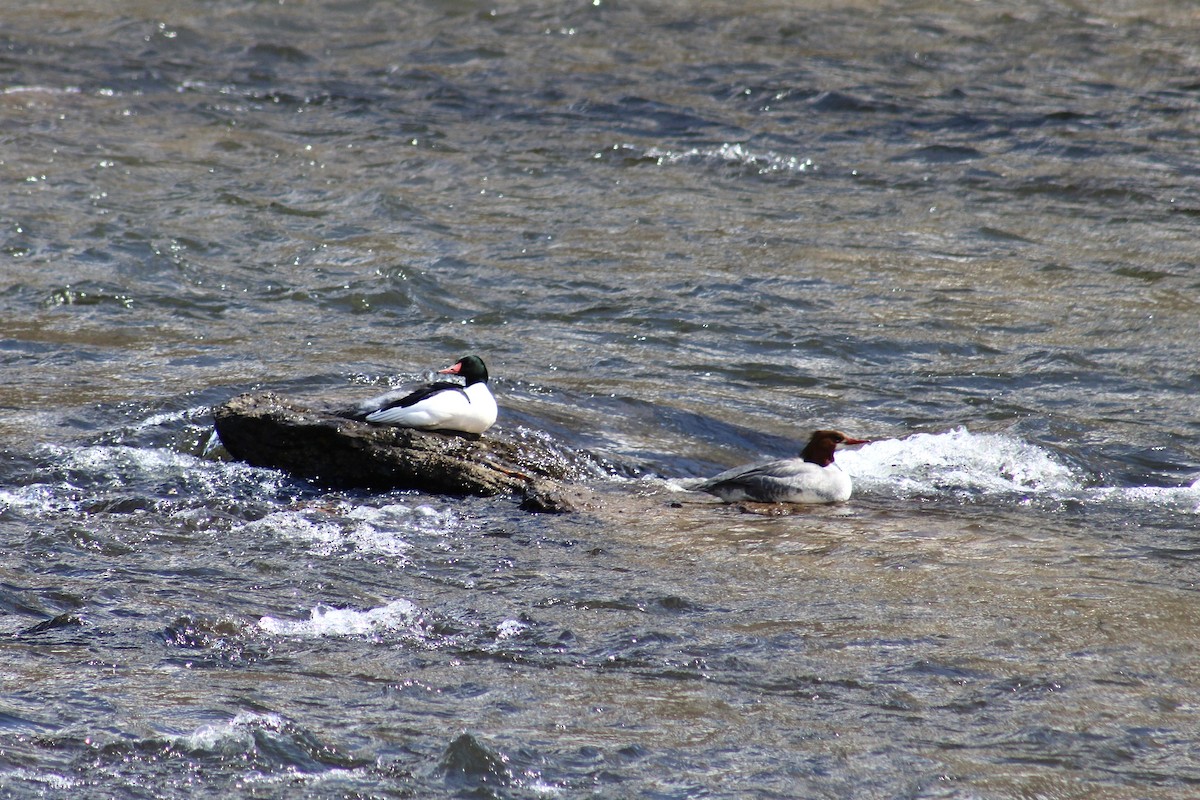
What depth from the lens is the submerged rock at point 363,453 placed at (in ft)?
24.6

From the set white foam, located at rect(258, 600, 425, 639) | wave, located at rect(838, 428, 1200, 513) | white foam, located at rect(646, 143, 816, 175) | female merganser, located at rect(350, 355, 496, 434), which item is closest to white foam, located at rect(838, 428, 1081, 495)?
wave, located at rect(838, 428, 1200, 513)

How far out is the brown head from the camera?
7.79 meters

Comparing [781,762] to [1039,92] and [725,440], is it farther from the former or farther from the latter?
[1039,92]

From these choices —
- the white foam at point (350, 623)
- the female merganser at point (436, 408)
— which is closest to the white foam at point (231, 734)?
the white foam at point (350, 623)

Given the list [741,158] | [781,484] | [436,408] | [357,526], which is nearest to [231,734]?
[357,526]

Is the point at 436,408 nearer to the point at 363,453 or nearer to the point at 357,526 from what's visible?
the point at 363,453

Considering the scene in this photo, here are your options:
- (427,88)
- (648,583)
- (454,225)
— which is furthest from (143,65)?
(648,583)

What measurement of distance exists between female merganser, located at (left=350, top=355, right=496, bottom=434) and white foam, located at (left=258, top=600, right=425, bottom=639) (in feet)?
6.77

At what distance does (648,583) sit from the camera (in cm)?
609

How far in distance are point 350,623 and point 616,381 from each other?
179 inches

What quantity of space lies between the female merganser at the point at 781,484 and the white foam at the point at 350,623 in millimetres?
2341

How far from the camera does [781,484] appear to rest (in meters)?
7.55

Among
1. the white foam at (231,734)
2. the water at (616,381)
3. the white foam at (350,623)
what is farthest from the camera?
the white foam at (350,623)

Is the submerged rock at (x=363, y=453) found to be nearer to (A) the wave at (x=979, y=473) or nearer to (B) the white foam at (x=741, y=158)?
(A) the wave at (x=979, y=473)
